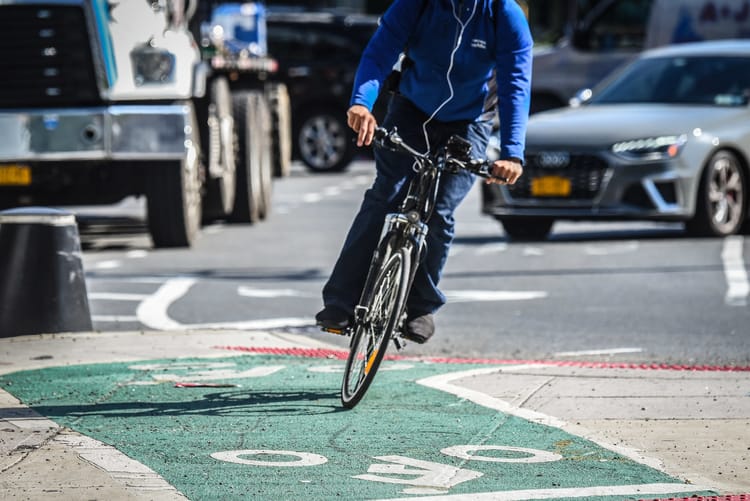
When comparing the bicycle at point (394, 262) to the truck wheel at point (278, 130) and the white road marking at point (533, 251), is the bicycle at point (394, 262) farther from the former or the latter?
the truck wheel at point (278, 130)

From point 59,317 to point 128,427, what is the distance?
258cm

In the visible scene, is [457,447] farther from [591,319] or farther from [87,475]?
[591,319]

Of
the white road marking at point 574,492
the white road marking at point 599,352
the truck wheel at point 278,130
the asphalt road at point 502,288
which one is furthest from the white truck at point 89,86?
the white road marking at point 574,492

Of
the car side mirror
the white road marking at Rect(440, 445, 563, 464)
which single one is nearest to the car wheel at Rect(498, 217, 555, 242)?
the car side mirror

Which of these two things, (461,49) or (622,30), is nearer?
(461,49)

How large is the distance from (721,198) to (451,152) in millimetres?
8485

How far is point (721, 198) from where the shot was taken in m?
14.7

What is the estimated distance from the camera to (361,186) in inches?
897

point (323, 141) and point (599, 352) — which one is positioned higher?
point (599, 352)

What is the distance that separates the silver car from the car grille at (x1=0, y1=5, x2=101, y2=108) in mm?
3744

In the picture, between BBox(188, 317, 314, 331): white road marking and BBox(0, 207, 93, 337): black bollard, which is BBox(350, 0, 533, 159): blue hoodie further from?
Answer: BBox(188, 317, 314, 331): white road marking

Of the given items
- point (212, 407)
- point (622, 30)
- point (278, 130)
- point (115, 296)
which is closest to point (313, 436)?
point (212, 407)

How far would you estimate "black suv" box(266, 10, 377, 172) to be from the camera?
2550 centimetres

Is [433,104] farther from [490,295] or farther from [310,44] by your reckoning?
[310,44]
